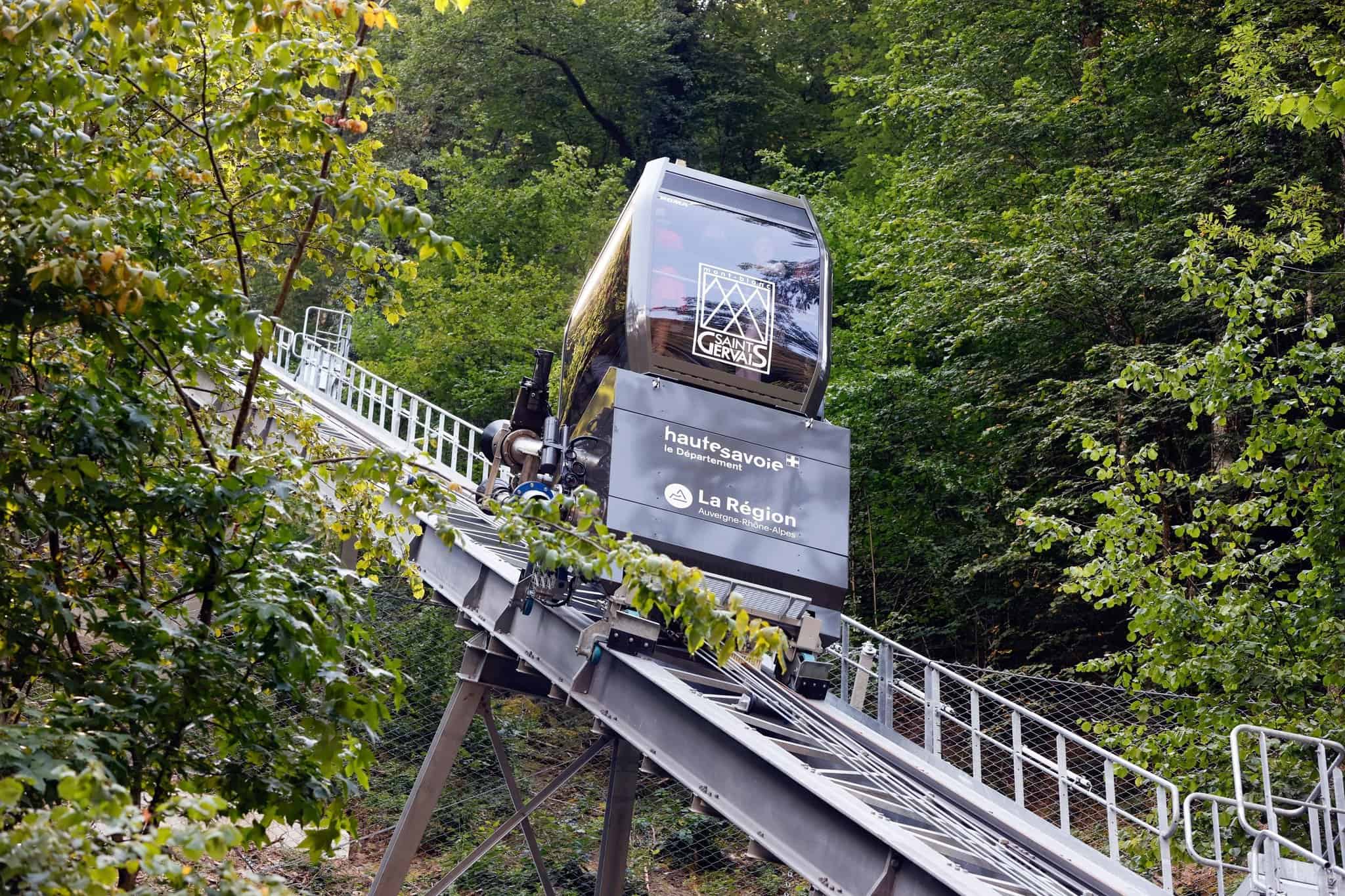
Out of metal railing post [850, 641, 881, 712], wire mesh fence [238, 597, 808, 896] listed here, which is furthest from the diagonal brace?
wire mesh fence [238, 597, 808, 896]

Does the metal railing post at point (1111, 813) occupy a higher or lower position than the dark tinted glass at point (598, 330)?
lower

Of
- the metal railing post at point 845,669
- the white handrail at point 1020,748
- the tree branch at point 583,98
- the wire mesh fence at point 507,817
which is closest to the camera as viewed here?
the white handrail at point 1020,748

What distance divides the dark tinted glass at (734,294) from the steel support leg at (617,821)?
3.86 metres

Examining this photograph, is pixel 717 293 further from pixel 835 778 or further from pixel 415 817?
pixel 415 817

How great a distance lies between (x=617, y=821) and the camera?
1319cm

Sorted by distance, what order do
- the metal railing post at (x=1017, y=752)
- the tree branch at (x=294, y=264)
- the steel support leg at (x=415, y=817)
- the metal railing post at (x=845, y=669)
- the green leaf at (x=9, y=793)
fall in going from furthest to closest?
the steel support leg at (x=415, y=817), the metal railing post at (x=845, y=669), the metal railing post at (x=1017, y=752), the tree branch at (x=294, y=264), the green leaf at (x=9, y=793)

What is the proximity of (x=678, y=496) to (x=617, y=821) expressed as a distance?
13.5ft

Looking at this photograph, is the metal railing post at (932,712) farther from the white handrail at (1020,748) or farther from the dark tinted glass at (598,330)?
the dark tinted glass at (598,330)

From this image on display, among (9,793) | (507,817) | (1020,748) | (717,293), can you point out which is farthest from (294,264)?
(507,817)

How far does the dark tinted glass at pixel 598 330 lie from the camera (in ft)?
38.4

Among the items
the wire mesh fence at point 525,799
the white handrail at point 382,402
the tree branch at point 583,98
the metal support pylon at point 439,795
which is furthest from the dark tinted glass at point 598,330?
the tree branch at point 583,98

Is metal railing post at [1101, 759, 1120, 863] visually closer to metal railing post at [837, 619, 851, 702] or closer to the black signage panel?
the black signage panel

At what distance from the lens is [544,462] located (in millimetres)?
12117

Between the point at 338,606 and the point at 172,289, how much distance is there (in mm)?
A: 1482
